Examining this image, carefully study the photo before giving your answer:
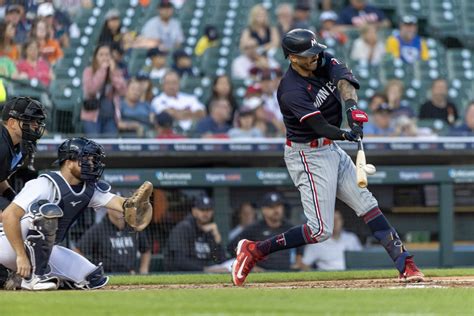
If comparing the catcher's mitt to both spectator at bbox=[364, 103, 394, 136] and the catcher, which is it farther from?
spectator at bbox=[364, 103, 394, 136]

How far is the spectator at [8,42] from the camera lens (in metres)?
13.1

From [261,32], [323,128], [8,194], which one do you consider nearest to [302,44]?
[323,128]

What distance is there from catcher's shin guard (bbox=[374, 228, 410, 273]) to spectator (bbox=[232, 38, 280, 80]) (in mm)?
6338

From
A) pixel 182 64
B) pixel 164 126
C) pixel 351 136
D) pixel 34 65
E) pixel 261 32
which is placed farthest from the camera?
pixel 261 32

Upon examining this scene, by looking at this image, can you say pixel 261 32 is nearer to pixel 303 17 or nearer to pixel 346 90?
pixel 303 17

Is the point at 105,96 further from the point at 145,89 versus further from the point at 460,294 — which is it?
the point at 460,294

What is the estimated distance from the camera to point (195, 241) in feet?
38.7

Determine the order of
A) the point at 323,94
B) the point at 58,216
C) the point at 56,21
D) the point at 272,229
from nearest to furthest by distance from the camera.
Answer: the point at 58,216 < the point at 323,94 < the point at 272,229 < the point at 56,21

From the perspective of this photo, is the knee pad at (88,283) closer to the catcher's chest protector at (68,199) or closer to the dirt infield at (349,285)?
the dirt infield at (349,285)

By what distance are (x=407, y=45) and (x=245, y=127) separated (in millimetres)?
3339

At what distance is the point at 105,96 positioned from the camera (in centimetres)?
1250

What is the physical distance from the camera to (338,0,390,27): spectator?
15430 millimetres

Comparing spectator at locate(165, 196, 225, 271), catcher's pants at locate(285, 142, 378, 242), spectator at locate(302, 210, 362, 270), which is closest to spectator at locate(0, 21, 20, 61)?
spectator at locate(165, 196, 225, 271)

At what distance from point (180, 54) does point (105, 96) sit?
183 centimetres
